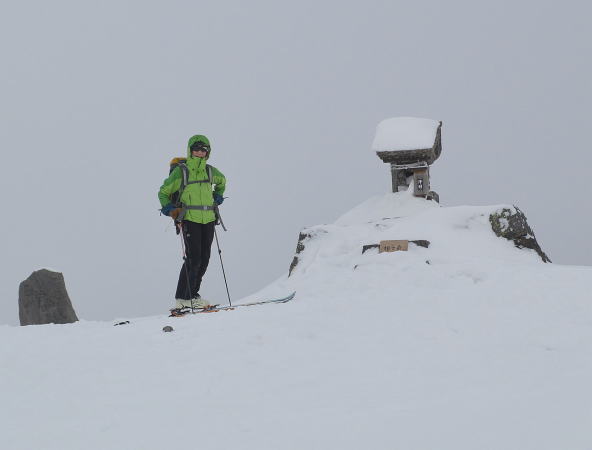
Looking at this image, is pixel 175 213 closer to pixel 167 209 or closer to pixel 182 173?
pixel 167 209

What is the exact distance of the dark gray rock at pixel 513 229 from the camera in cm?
1224

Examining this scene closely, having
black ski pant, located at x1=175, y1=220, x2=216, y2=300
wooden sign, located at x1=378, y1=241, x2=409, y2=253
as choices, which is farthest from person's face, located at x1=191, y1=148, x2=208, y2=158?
wooden sign, located at x1=378, y1=241, x2=409, y2=253

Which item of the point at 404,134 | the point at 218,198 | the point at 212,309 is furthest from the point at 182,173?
the point at 404,134

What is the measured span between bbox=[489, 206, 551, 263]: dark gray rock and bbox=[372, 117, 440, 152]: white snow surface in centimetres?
452

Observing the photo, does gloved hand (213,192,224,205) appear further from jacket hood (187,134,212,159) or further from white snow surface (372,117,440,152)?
white snow surface (372,117,440,152)

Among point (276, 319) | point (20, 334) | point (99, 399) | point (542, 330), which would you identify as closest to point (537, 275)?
point (542, 330)

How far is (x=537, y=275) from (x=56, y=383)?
272 inches

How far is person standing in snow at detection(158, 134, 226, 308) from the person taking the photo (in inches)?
396

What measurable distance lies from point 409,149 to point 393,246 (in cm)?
615

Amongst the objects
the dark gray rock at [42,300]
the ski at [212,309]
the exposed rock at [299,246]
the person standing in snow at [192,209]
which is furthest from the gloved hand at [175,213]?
the exposed rock at [299,246]

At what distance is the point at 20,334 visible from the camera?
796 cm

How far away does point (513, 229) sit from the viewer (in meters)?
12.3

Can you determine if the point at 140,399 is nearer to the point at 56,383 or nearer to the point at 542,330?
the point at 56,383

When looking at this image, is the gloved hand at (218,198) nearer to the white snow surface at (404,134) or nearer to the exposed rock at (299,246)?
the exposed rock at (299,246)
